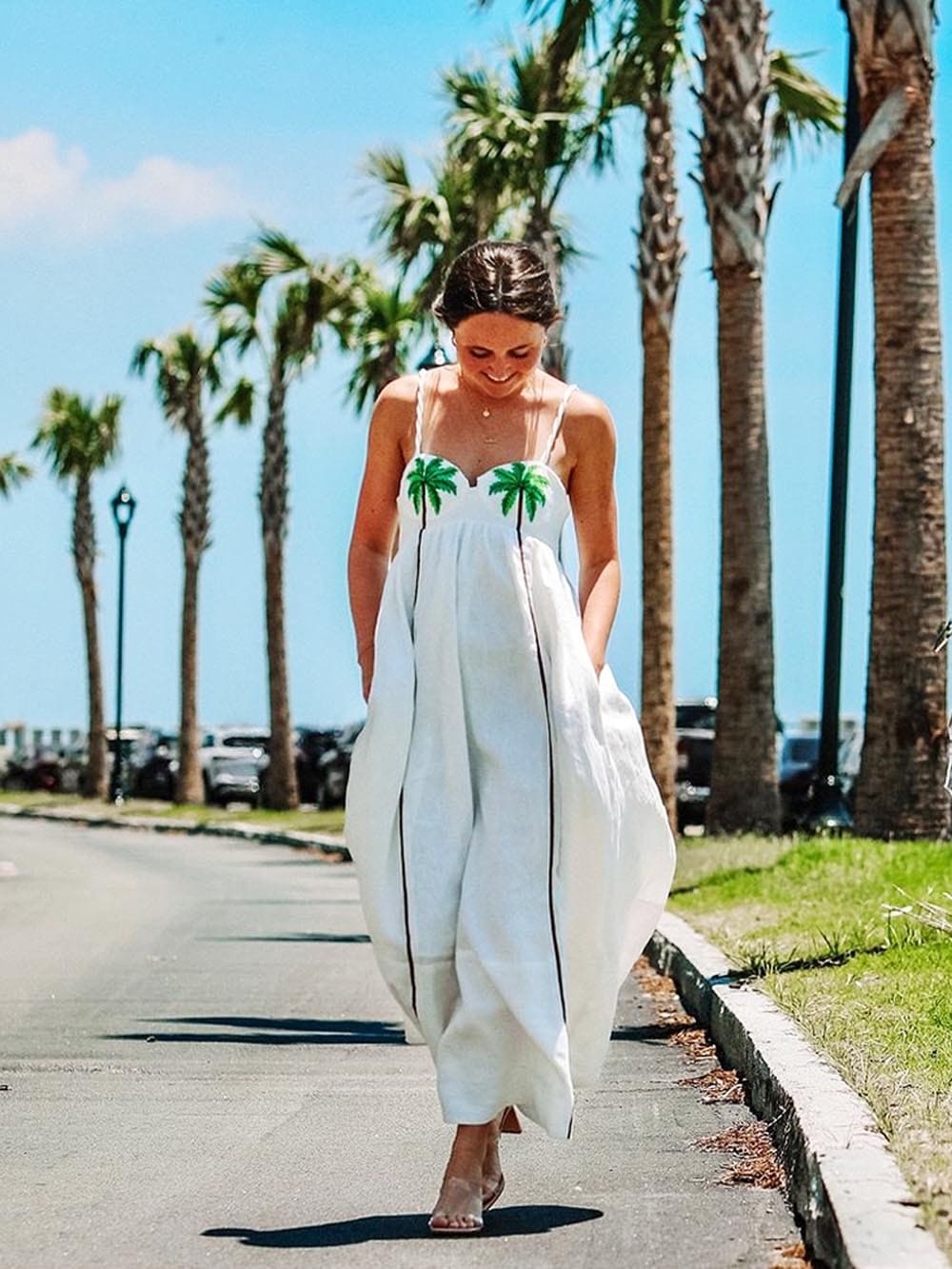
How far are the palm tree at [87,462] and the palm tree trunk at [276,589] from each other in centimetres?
1570

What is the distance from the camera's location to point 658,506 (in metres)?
22.6

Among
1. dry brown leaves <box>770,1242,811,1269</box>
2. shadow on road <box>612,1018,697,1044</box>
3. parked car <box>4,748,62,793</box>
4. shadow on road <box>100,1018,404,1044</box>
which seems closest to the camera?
dry brown leaves <box>770,1242,811,1269</box>

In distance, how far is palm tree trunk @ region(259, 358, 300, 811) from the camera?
3878cm

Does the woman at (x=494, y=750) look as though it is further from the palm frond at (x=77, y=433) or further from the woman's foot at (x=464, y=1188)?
the palm frond at (x=77, y=433)

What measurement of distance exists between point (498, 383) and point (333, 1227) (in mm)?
1947

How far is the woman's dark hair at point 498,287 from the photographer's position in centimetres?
572

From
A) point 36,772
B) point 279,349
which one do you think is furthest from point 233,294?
point 36,772

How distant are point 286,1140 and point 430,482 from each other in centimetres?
214

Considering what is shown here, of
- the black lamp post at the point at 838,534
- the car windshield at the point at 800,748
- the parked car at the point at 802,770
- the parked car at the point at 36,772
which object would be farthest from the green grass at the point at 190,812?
the black lamp post at the point at 838,534

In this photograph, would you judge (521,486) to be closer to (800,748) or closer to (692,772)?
(692,772)

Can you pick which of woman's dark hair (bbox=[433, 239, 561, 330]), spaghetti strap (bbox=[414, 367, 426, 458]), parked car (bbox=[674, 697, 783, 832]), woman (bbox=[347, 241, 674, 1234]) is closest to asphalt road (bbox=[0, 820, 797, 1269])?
woman (bbox=[347, 241, 674, 1234])

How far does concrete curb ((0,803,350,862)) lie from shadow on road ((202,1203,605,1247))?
1707 centimetres

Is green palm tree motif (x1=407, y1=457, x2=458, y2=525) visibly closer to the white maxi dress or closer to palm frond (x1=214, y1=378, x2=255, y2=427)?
the white maxi dress

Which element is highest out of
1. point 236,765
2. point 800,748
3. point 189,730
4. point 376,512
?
point 376,512
